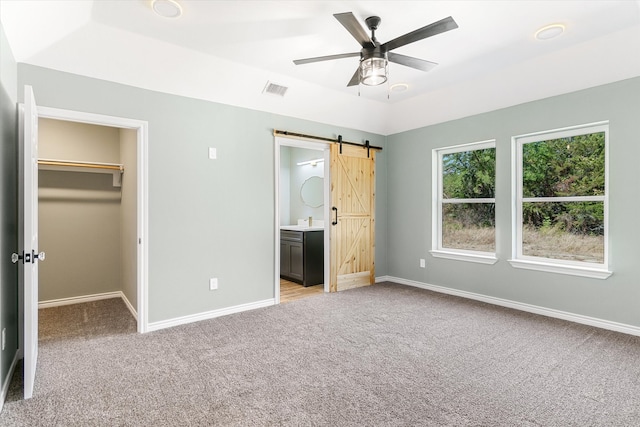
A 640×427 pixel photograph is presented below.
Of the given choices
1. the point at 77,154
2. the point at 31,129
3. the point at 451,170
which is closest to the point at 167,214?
the point at 31,129

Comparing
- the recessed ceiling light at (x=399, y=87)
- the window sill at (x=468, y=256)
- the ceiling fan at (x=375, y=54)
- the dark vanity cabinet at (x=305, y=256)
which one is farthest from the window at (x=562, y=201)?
the dark vanity cabinet at (x=305, y=256)

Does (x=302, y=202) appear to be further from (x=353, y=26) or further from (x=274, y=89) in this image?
(x=353, y=26)

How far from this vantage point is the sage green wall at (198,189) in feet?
10.7

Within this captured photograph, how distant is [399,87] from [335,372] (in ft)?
11.1

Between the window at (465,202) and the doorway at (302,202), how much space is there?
63.8 inches

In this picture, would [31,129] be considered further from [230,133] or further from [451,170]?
[451,170]

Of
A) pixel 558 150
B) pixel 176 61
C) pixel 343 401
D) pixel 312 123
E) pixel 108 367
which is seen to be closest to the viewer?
pixel 343 401

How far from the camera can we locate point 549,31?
2.95 m

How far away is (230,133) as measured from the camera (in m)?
3.99

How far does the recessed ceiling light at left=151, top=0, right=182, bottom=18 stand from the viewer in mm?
2508

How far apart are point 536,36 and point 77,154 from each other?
17.2 feet

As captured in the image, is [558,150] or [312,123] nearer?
[558,150]

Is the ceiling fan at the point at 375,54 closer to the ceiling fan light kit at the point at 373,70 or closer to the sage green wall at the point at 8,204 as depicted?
the ceiling fan light kit at the point at 373,70

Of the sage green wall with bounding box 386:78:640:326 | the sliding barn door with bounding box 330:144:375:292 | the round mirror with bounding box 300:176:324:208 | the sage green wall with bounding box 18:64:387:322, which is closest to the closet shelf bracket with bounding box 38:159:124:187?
the sage green wall with bounding box 18:64:387:322
